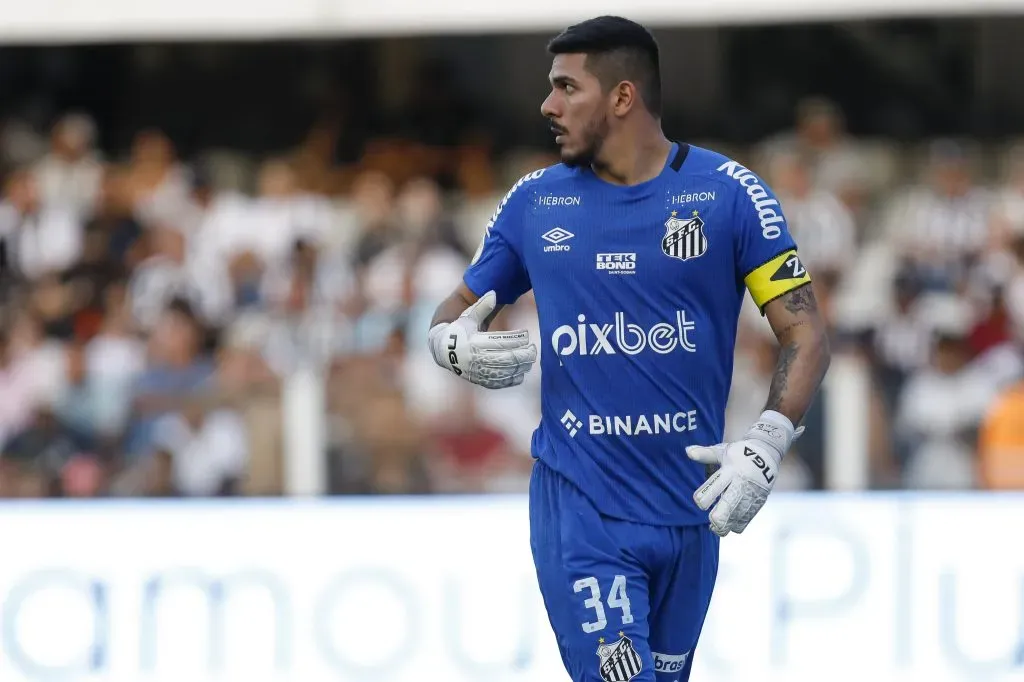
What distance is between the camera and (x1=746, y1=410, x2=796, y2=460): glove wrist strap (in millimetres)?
4160

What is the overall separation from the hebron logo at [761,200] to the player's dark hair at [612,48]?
0.31 m

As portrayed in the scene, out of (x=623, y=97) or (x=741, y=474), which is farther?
(x=623, y=97)

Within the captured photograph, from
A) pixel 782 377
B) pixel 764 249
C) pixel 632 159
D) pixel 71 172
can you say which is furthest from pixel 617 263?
pixel 71 172

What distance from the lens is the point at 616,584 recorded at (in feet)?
14.1

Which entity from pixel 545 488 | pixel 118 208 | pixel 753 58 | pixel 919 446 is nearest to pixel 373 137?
pixel 118 208

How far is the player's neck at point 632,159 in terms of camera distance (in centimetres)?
442

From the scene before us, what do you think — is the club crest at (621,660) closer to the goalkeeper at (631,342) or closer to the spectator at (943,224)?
the goalkeeper at (631,342)

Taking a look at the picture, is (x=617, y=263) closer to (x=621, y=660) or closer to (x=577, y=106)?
(x=577, y=106)

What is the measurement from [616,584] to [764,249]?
3.22 feet

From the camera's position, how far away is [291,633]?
7277mm

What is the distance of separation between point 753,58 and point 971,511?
23.9 feet

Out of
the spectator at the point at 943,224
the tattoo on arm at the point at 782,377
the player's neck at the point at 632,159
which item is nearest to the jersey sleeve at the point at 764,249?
the tattoo on arm at the point at 782,377

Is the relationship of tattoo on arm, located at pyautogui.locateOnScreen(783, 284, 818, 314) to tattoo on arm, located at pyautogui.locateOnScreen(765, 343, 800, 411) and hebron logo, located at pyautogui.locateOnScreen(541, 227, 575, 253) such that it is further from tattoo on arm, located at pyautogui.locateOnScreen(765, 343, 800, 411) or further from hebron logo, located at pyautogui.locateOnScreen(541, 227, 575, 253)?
hebron logo, located at pyautogui.locateOnScreen(541, 227, 575, 253)

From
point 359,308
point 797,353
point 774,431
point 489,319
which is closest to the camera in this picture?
point 774,431
